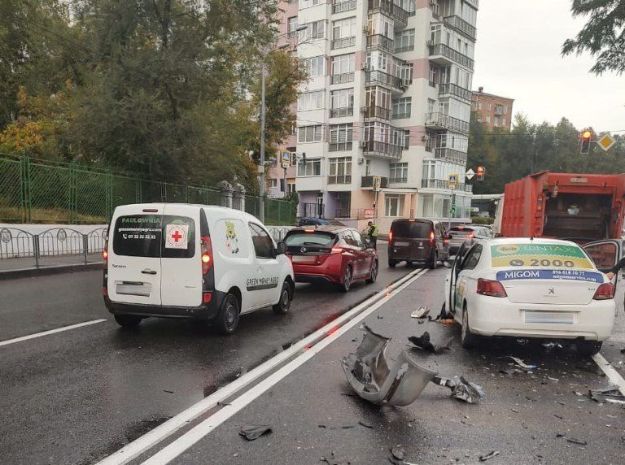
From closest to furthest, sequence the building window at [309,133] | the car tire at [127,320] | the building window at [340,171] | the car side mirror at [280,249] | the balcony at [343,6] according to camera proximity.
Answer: the car tire at [127,320] < the car side mirror at [280,249] < the balcony at [343,6] < the building window at [340,171] < the building window at [309,133]

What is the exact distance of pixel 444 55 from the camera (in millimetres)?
50562

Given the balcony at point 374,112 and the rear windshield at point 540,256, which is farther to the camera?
the balcony at point 374,112

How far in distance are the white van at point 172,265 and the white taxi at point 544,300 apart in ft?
10.8

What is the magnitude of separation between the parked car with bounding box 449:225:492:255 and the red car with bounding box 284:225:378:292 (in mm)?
11786

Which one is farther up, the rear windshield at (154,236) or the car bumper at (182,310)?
the rear windshield at (154,236)

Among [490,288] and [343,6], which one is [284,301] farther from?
[343,6]

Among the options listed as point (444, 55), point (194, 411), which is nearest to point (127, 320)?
point (194, 411)

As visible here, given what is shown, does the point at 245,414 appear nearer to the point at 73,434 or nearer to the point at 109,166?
the point at 73,434

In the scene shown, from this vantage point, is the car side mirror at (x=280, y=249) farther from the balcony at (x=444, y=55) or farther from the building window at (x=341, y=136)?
the balcony at (x=444, y=55)

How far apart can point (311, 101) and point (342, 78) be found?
3.79 metres

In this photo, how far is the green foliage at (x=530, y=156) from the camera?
73.9 m

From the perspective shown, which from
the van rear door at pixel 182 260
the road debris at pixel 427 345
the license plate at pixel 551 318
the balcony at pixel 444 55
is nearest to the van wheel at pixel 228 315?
the van rear door at pixel 182 260

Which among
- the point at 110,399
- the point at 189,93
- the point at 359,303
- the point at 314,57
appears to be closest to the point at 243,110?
the point at 189,93

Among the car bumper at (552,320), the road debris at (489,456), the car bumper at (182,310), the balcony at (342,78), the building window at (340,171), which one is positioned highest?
A: the balcony at (342,78)
